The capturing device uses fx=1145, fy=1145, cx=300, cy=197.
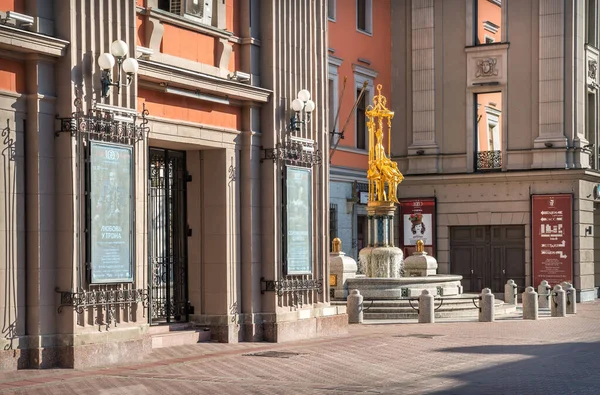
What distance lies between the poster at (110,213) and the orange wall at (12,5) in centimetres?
220

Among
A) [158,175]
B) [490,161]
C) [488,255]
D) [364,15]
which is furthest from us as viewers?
[490,161]

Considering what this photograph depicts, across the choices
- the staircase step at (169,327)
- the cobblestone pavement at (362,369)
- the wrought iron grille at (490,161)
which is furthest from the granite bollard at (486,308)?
the wrought iron grille at (490,161)

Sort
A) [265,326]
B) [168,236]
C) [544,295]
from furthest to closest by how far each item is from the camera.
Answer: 1. [544,295]
2. [265,326]
3. [168,236]

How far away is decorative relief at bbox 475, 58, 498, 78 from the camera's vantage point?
39062mm

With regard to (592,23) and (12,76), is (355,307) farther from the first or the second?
(592,23)

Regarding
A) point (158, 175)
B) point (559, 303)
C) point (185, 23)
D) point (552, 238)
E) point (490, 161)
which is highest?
point (185, 23)

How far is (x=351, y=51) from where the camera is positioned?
3741cm

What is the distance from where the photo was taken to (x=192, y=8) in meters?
20.2

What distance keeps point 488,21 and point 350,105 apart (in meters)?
8.70

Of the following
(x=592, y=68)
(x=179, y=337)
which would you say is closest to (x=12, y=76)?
(x=179, y=337)

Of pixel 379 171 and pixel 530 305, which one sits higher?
pixel 379 171

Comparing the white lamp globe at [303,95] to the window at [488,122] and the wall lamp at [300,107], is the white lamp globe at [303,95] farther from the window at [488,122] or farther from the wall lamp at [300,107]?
the window at [488,122]

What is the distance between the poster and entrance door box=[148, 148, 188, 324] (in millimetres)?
2714

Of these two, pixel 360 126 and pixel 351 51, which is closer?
pixel 351 51
